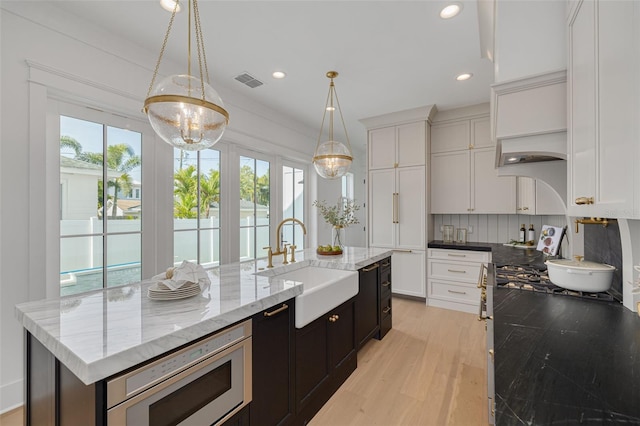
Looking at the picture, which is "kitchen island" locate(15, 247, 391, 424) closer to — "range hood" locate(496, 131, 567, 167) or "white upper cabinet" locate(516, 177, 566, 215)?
"range hood" locate(496, 131, 567, 167)

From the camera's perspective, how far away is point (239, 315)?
49.1 inches

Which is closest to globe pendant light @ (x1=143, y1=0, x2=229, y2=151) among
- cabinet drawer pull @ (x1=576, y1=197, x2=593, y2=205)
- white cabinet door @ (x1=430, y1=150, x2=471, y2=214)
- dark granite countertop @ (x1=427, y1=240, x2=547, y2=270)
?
cabinet drawer pull @ (x1=576, y1=197, x2=593, y2=205)

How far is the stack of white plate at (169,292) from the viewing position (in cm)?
134

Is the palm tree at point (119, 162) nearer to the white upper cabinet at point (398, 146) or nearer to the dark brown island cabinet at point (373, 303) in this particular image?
the dark brown island cabinet at point (373, 303)

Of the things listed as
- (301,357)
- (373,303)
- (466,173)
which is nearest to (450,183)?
(466,173)

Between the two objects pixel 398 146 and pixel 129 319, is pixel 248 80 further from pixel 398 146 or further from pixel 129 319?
pixel 129 319

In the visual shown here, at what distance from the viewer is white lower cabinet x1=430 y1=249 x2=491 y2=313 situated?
3.69 meters

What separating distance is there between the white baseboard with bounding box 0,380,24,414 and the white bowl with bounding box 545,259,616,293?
351 cm

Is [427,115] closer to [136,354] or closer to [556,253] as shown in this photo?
[556,253]

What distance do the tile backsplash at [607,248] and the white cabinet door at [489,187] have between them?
202 cm

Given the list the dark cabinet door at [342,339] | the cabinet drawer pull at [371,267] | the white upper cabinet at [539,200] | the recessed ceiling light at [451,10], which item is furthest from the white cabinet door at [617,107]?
the white upper cabinet at [539,200]

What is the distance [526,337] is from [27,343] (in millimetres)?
2033

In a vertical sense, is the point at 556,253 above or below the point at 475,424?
above

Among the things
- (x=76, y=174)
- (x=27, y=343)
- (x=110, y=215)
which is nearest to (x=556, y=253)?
(x=27, y=343)
